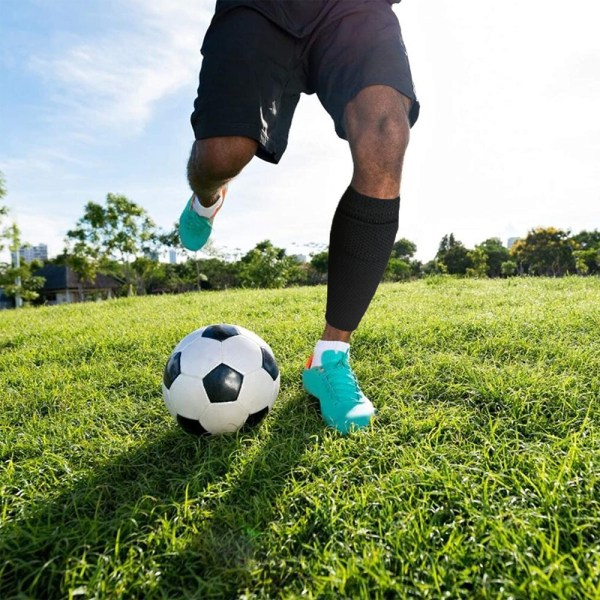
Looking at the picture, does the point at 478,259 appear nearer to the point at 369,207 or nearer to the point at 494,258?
the point at 494,258

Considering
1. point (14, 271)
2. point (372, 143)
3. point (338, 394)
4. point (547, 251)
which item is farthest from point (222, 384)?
point (547, 251)

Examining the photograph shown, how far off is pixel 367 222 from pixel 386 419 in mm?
826

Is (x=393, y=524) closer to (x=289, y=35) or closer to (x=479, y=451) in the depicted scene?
(x=479, y=451)

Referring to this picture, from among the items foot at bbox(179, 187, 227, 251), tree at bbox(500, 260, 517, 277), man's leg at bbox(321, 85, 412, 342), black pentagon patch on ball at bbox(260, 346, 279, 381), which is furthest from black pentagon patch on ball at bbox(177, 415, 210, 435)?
tree at bbox(500, 260, 517, 277)

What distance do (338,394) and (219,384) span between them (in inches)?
19.5

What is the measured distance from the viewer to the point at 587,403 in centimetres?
188

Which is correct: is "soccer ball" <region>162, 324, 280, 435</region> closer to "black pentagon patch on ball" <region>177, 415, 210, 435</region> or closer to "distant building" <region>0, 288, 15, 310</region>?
"black pentagon patch on ball" <region>177, 415, 210, 435</region>

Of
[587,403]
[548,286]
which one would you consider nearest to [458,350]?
[587,403]

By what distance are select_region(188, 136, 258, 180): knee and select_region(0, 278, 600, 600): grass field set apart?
1113mm

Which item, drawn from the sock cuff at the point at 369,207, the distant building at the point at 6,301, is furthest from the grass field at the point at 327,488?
the distant building at the point at 6,301

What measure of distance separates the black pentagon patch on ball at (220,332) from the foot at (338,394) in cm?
40

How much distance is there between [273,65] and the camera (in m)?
1.95

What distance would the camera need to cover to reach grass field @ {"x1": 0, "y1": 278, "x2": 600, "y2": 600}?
1.11 m

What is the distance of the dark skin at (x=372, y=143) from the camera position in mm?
1839
